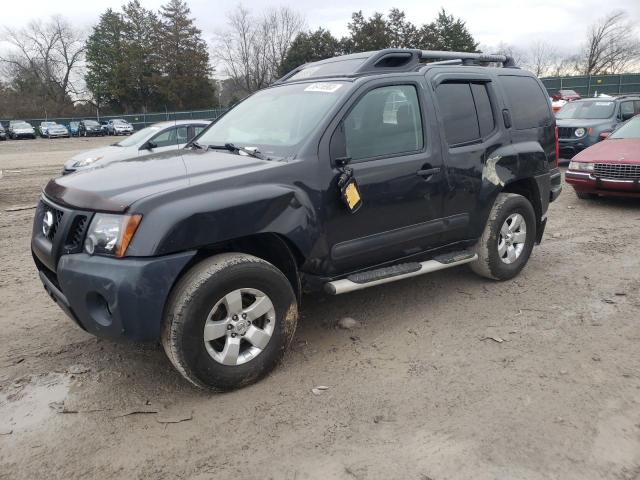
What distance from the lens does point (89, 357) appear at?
3637 mm

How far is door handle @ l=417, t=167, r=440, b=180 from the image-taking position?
12.8ft

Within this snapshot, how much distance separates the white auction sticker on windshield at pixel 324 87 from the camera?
378 centimetres

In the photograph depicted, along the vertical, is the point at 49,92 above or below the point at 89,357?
above

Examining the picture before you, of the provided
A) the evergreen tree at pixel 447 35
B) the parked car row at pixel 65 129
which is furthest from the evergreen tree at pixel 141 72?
the evergreen tree at pixel 447 35

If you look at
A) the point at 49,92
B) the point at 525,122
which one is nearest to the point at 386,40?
the point at 49,92

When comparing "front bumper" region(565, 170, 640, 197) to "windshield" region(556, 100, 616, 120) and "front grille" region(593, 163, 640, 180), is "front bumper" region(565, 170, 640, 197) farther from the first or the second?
"windshield" region(556, 100, 616, 120)

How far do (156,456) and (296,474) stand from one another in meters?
0.72

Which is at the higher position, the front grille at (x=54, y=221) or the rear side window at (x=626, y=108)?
the rear side window at (x=626, y=108)

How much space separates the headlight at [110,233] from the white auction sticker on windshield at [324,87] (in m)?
1.73

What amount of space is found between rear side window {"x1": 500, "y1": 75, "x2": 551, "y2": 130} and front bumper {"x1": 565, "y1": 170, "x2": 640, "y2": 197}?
3.57 meters

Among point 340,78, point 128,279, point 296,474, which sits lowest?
point 296,474

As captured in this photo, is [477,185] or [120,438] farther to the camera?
[477,185]

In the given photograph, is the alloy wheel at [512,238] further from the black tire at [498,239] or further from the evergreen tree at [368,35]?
the evergreen tree at [368,35]

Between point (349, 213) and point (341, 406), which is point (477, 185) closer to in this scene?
point (349, 213)
